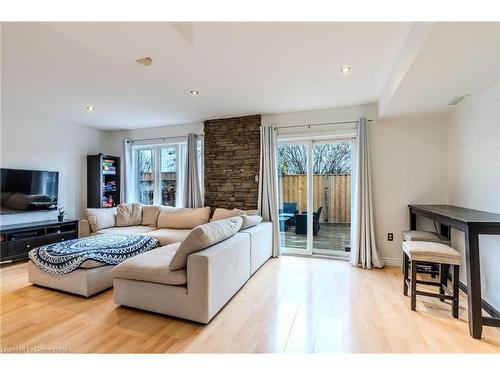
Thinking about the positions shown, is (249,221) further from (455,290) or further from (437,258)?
(455,290)

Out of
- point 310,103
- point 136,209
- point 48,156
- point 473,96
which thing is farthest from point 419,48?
point 48,156

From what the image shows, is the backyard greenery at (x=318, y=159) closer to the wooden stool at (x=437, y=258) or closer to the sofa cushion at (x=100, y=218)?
the wooden stool at (x=437, y=258)

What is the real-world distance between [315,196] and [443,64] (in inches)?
97.3

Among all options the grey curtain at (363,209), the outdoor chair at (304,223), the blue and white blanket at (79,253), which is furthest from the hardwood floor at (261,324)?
the outdoor chair at (304,223)

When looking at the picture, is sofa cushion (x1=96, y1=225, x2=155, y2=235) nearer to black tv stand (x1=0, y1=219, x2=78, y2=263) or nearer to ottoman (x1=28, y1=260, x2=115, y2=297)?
black tv stand (x1=0, y1=219, x2=78, y2=263)

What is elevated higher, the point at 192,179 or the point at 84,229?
the point at 192,179

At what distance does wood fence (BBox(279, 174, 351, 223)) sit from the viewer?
393cm

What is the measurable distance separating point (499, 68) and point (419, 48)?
860mm

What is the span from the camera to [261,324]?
2029 mm

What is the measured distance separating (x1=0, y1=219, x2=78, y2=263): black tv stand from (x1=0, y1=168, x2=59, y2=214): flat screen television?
0.93 ft

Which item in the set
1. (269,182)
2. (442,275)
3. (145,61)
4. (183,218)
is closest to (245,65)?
(145,61)

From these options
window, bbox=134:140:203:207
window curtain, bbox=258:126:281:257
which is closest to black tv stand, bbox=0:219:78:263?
window, bbox=134:140:203:207

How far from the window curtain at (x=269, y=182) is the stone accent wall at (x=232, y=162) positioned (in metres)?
0.14

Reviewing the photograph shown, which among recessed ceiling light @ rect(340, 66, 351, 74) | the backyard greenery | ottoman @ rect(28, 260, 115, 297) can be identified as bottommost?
ottoman @ rect(28, 260, 115, 297)
